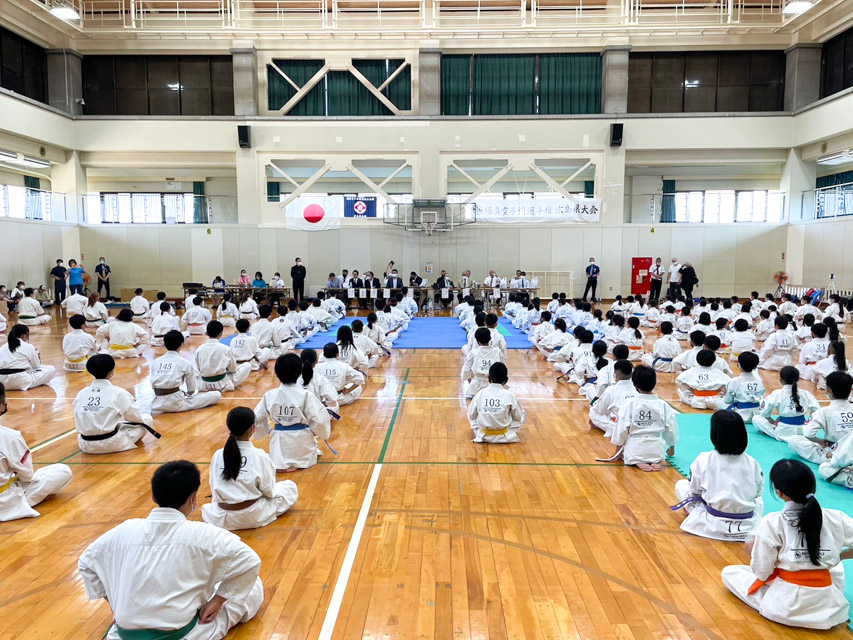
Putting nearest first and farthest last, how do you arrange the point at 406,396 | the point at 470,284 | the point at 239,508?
the point at 239,508 → the point at 406,396 → the point at 470,284

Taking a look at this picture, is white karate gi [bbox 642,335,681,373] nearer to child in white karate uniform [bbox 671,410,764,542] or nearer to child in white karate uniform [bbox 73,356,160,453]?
child in white karate uniform [bbox 671,410,764,542]

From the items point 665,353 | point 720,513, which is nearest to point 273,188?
point 665,353

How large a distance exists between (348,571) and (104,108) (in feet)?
80.9

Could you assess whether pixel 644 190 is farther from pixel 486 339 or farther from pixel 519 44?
pixel 486 339

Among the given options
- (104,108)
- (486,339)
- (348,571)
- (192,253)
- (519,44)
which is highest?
(519,44)

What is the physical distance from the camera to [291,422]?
210 inches

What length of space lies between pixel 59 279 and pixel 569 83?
19.6m

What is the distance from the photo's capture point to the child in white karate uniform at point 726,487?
12.8ft

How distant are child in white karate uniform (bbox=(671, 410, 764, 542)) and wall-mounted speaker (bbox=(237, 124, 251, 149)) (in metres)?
20.9

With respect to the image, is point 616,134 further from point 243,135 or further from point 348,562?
point 348,562

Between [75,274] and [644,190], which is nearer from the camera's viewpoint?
[75,274]

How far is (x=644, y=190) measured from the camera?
82.8 ft

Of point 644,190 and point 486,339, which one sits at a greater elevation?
point 644,190

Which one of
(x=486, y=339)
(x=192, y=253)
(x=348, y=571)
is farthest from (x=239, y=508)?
(x=192, y=253)
